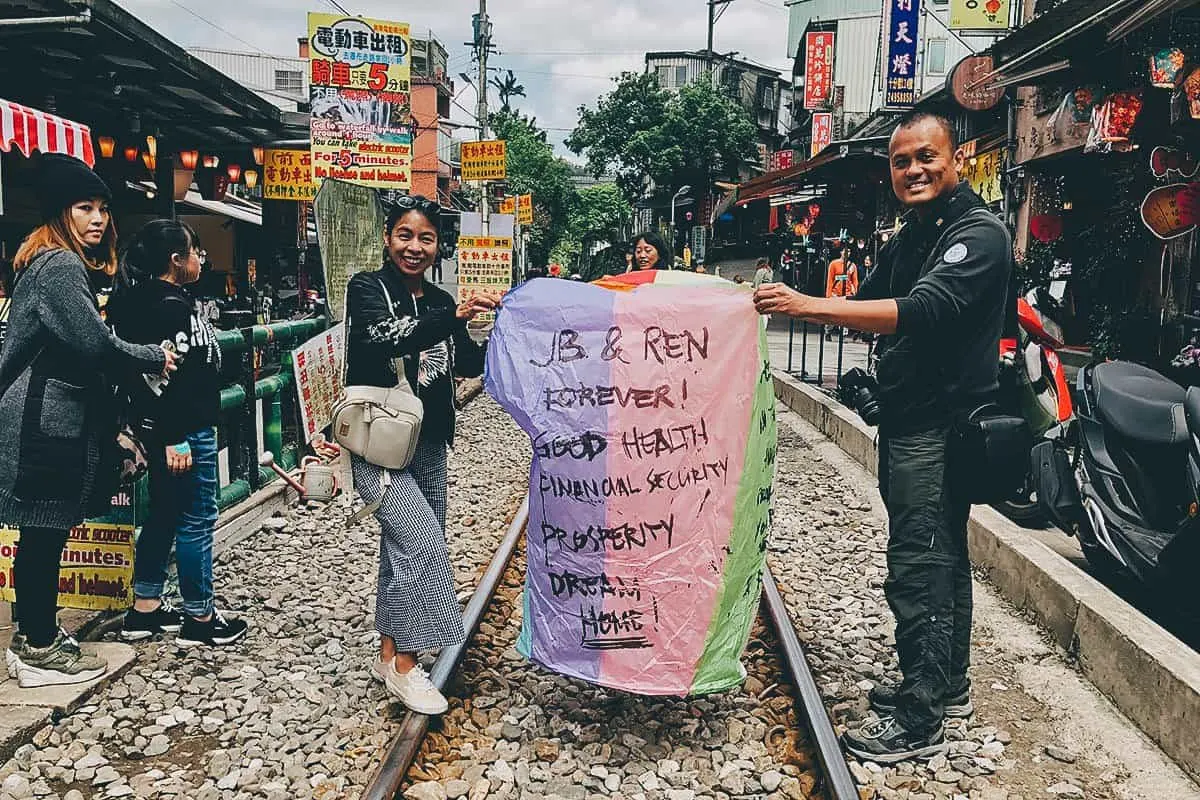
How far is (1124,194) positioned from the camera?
1059cm

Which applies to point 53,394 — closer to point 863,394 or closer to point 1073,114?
point 863,394

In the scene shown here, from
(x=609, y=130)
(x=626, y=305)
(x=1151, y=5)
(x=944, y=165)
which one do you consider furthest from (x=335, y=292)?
(x=609, y=130)

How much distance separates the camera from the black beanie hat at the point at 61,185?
360 cm

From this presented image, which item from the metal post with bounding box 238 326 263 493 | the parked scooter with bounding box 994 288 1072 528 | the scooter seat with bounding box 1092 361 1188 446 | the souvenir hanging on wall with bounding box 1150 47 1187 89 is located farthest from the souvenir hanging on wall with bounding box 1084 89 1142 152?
the metal post with bounding box 238 326 263 493

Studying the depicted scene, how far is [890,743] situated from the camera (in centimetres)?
334

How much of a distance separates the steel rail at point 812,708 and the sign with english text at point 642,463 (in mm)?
363

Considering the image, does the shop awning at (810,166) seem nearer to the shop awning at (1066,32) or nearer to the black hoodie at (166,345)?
the shop awning at (1066,32)

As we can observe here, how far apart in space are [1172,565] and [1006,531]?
53.5 inches

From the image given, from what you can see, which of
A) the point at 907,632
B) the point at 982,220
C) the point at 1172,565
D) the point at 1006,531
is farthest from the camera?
the point at 1006,531

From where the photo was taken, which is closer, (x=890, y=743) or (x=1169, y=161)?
(x=890, y=743)

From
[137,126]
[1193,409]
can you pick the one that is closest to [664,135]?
[137,126]

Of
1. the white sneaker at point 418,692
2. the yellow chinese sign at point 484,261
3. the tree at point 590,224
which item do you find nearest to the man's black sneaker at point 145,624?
the white sneaker at point 418,692

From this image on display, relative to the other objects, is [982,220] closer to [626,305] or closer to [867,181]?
[626,305]

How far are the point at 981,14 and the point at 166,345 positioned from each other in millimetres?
12577
